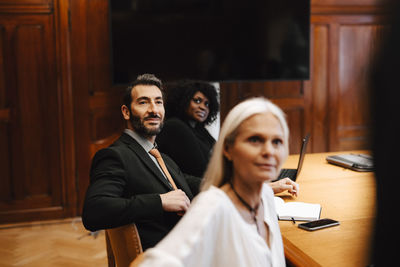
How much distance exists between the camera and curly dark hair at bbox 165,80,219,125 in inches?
118

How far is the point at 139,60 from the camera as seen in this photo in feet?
13.0

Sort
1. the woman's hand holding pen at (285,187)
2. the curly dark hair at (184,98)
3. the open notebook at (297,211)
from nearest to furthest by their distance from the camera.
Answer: the open notebook at (297,211) → the woman's hand holding pen at (285,187) → the curly dark hair at (184,98)

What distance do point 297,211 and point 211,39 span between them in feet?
8.43

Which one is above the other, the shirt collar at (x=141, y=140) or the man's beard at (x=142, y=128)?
the man's beard at (x=142, y=128)

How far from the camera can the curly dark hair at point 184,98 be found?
9.86ft

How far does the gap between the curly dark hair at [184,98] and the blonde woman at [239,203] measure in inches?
71.9

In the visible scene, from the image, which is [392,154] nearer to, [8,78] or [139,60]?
[139,60]

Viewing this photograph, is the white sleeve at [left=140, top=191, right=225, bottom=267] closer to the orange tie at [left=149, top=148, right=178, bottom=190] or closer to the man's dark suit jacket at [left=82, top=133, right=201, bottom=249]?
the man's dark suit jacket at [left=82, top=133, right=201, bottom=249]

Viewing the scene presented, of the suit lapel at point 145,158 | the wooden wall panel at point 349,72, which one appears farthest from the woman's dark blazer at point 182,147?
the wooden wall panel at point 349,72

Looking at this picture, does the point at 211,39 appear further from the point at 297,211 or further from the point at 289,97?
the point at 297,211

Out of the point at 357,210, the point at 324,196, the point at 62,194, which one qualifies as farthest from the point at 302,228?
the point at 62,194

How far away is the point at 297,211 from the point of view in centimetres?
187

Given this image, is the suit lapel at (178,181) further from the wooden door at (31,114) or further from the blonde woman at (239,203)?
the wooden door at (31,114)

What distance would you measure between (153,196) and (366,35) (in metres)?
4.04
